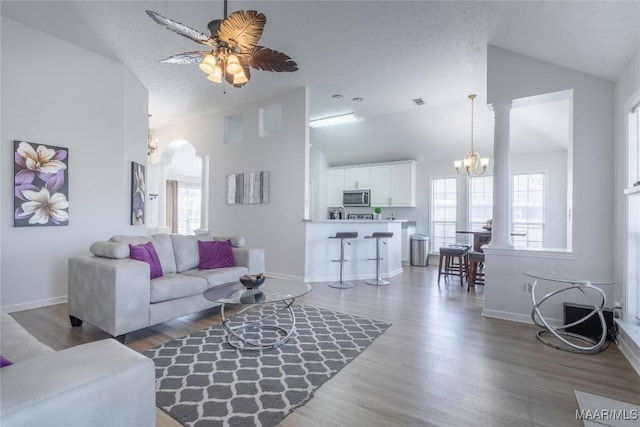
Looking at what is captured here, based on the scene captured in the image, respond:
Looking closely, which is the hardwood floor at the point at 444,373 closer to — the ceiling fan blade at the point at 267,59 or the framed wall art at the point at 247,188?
the framed wall art at the point at 247,188

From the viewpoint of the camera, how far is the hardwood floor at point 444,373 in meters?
1.79

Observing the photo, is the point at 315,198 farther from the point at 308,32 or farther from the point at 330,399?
the point at 330,399

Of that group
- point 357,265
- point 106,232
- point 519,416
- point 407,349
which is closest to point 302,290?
point 407,349

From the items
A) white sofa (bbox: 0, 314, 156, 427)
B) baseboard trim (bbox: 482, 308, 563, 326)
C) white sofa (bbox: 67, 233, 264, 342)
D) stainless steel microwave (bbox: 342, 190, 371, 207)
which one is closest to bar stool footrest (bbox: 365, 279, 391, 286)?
baseboard trim (bbox: 482, 308, 563, 326)

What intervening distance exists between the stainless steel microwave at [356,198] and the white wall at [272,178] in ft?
10.2

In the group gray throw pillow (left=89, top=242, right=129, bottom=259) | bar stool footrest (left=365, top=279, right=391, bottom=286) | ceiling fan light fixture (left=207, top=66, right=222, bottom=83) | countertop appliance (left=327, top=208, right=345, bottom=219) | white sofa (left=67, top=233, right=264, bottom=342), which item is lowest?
bar stool footrest (left=365, top=279, right=391, bottom=286)

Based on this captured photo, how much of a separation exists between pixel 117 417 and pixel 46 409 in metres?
0.23

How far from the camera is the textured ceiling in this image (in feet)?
8.97

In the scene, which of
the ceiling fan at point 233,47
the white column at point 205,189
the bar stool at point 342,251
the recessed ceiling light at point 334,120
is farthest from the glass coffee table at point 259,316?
the recessed ceiling light at point 334,120

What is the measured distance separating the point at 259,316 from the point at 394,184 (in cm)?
528

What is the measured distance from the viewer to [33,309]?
144 inches

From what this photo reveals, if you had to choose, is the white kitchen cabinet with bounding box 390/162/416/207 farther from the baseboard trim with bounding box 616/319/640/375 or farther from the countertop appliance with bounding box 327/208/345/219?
the baseboard trim with bounding box 616/319/640/375

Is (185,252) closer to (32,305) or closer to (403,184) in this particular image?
(32,305)

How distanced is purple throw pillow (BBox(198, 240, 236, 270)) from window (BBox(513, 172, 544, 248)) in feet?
19.6
